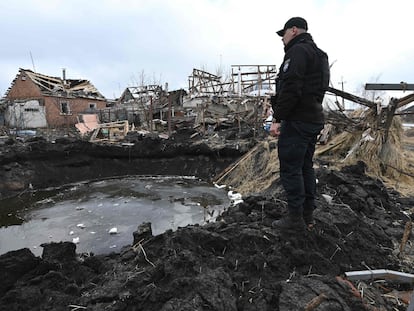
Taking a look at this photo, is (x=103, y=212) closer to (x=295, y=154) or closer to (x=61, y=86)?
(x=295, y=154)

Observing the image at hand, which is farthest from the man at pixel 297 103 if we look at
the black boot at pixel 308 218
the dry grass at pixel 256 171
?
the dry grass at pixel 256 171

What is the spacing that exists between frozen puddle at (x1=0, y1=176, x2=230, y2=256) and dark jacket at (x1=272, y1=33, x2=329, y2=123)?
3122mm

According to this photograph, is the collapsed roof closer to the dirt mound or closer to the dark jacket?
the dirt mound

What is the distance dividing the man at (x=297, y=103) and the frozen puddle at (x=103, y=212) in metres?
2.79

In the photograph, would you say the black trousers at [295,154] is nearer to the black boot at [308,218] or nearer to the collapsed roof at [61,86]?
the black boot at [308,218]

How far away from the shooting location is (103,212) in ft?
22.0

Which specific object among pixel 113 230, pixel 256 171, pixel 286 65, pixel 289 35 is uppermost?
pixel 289 35

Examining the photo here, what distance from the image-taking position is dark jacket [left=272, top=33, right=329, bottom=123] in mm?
2643

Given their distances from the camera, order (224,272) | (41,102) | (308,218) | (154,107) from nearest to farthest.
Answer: (224,272), (308,218), (154,107), (41,102)

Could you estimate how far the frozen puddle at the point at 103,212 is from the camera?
545 centimetres

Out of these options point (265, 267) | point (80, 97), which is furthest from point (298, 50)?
point (80, 97)

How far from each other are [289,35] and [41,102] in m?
27.4

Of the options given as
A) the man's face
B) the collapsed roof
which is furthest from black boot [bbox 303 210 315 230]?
the collapsed roof

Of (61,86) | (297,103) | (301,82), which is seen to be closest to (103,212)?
(297,103)
